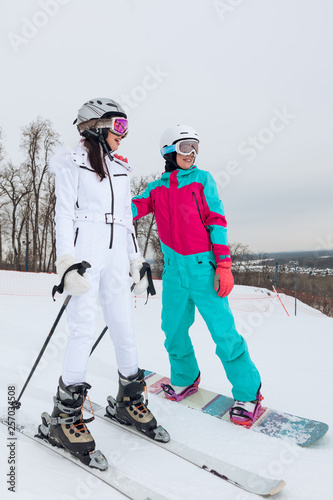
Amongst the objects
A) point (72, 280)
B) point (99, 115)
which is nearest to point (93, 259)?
point (72, 280)

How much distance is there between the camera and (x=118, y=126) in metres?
2.43

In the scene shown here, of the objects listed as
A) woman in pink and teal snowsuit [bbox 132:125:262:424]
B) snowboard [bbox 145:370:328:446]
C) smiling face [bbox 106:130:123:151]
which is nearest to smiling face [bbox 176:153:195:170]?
woman in pink and teal snowsuit [bbox 132:125:262:424]

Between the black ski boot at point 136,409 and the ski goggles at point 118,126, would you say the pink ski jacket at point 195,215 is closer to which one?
the ski goggles at point 118,126

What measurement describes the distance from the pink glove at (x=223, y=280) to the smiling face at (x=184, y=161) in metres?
0.92

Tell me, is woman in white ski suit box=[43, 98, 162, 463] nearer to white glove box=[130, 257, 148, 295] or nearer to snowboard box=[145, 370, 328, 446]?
white glove box=[130, 257, 148, 295]

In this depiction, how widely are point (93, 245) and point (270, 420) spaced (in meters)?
2.05

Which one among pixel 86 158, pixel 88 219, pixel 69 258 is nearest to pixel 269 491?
pixel 69 258

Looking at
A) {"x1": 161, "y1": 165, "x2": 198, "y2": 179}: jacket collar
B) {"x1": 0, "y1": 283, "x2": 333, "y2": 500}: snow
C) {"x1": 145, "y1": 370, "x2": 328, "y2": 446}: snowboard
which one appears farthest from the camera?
{"x1": 161, "y1": 165, "x2": 198, "y2": 179}: jacket collar

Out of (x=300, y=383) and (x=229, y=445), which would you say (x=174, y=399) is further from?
(x=300, y=383)

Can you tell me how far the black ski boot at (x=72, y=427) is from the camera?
2104 millimetres

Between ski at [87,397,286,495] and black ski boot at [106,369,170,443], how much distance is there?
0.06m

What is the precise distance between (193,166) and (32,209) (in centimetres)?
2273

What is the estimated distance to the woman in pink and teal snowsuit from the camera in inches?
109

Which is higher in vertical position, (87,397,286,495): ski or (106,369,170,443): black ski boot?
(106,369,170,443): black ski boot
